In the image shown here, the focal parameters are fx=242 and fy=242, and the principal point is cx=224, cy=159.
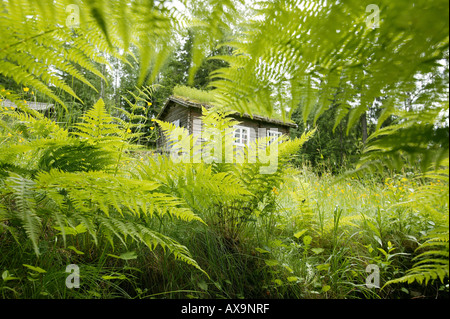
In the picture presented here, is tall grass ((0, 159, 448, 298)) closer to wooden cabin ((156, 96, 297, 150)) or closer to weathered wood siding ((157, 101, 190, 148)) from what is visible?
wooden cabin ((156, 96, 297, 150))

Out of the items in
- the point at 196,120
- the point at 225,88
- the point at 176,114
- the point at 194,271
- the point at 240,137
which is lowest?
the point at 194,271

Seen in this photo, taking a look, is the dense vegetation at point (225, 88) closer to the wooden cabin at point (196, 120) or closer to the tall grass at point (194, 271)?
the tall grass at point (194, 271)

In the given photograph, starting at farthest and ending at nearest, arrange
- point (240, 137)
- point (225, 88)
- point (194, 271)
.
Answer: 1. point (240, 137)
2. point (194, 271)
3. point (225, 88)

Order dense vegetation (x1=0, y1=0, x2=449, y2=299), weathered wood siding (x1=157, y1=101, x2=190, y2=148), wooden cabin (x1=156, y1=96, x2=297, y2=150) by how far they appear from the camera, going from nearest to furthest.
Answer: dense vegetation (x1=0, y1=0, x2=449, y2=299)
wooden cabin (x1=156, y1=96, x2=297, y2=150)
weathered wood siding (x1=157, y1=101, x2=190, y2=148)

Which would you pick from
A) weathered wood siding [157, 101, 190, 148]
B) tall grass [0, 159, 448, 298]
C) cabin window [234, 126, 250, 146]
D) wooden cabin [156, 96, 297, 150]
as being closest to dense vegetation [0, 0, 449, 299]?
tall grass [0, 159, 448, 298]

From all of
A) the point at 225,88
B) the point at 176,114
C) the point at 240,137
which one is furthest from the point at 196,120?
the point at 225,88

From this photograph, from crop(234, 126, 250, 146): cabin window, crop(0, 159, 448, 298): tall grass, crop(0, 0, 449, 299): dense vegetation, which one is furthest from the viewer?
crop(234, 126, 250, 146): cabin window

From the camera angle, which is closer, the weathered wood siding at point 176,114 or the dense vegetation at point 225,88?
the dense vegetation at point 225,88

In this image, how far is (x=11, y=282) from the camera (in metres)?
0.80

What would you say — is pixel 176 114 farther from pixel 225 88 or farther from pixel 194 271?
pixel 225 88

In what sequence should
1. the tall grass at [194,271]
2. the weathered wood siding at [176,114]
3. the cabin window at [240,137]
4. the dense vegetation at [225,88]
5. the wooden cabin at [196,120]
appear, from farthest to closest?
the weathered wood siding at [176,114] < the wooden cabin at [196,120] < the cabin window at [240,137] < the tall grass at [194,271] < the dense vegetation at [225,88]

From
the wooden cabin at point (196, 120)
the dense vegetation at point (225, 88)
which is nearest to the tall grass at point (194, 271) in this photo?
the dense vegetation at point (225, 88)

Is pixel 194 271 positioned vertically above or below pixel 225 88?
below
